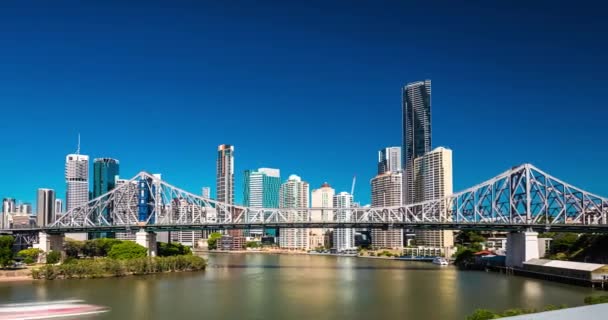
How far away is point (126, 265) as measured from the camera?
48.0 metres

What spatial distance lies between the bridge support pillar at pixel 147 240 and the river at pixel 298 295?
46.7 ft

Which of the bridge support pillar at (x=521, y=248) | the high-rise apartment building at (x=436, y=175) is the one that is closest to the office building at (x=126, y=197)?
the bridge support pillar at (x=521, y=248)

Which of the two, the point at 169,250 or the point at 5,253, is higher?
the point at 5,253

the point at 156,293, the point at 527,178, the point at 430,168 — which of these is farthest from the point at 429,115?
the point at 156,293

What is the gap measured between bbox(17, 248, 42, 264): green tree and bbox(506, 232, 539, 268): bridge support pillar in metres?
45.0

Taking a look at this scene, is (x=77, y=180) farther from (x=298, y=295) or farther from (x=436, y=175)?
(x=298, y=295)

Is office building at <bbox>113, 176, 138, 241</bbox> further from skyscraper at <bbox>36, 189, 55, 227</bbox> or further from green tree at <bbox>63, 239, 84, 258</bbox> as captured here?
skyscraper at <bbox>36, 189, 55, 227</bbox>

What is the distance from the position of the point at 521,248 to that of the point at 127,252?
35.5 meters

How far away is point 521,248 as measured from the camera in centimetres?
5381

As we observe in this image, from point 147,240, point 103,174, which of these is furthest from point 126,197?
point 103,174

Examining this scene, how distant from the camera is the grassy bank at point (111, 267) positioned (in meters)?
44.6

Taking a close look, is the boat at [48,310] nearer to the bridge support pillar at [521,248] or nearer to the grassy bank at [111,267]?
the grassy bank at [111,267]

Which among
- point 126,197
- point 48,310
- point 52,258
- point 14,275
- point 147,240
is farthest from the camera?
point 126,197

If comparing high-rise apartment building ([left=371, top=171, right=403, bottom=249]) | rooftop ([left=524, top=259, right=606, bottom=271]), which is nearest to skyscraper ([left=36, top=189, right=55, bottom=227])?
high-rise apartment building ([left=371, top=171, right=403, bottom=249])
